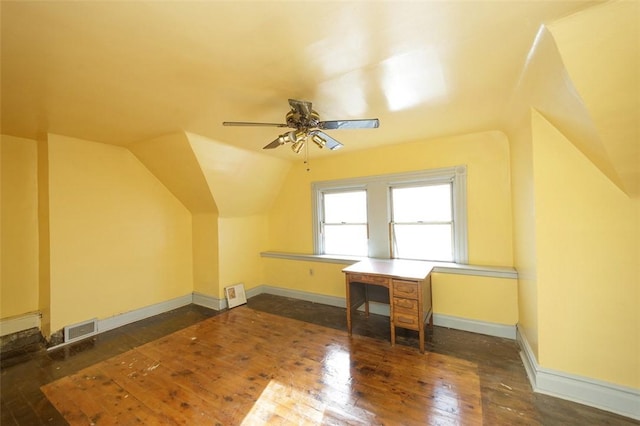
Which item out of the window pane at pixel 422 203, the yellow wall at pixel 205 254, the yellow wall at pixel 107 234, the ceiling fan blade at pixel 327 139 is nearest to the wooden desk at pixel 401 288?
the window pane at pixel 422 203

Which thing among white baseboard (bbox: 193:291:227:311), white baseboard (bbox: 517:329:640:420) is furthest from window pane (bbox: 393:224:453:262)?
white baseboard (bbox: 193:291:227:311)

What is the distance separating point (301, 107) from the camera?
1.97 meters

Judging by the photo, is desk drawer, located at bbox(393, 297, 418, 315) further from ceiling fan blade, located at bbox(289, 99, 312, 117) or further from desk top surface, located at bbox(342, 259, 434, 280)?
ceiling fan blade, located at bbox(289, 99, 312, 117)

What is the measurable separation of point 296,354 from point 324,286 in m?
1.52

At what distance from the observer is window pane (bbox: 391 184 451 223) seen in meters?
3.36

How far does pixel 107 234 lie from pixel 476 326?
487cm

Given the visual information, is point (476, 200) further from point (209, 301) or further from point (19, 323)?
point (19, 323)

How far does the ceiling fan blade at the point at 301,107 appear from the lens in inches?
75.9

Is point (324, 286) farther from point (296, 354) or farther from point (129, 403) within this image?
point (129, 403)

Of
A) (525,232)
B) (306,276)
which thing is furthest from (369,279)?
(306,276)

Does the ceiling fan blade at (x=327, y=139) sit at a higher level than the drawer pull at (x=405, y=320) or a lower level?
higher

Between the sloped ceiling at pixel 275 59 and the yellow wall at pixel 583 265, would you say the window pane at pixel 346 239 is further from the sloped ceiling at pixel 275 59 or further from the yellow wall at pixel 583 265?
the yellow wall at pixel 583 265

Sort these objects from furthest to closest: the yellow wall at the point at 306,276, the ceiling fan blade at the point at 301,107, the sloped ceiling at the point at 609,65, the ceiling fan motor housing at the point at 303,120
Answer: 1. the yellow wall at the point at 306,276
2. the ceiling fan motor housing at the point at 303,120
3. the ceiling fan blade at the point at 301,107
4. the sloped ceiling at the point at 609,65

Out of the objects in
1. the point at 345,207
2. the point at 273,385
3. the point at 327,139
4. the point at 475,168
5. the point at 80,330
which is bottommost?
the point at 273,385
